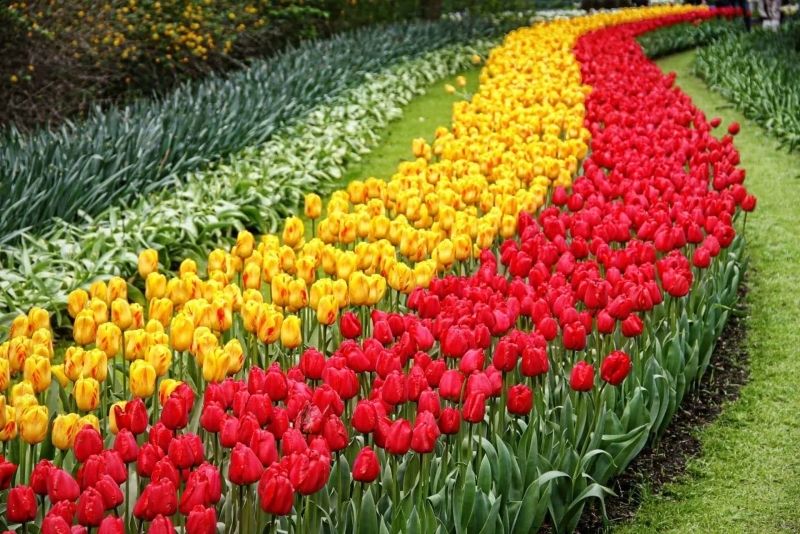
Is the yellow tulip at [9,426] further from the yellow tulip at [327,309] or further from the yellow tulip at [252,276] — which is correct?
the yellow tulip at [252,276]

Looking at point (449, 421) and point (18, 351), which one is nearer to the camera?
point (449, 421)

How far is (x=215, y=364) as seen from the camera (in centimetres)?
327

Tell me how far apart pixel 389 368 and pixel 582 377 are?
2.12 ft

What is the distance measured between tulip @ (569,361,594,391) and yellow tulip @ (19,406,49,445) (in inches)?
62.4

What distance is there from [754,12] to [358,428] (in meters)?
21.8

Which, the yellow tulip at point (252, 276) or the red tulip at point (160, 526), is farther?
the yellow tulip at point (252, 276)

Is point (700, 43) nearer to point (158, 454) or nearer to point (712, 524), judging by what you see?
point (712, 524)

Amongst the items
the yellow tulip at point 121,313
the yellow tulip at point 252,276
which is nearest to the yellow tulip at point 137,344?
the yellow tulip at point 121,313

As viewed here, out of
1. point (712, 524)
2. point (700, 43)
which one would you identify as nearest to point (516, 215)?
point (712, 524)

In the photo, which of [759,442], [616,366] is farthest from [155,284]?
[759,442]

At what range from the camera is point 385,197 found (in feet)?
19.0

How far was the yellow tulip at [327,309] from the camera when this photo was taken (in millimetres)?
3766

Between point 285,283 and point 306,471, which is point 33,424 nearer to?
point 306,471

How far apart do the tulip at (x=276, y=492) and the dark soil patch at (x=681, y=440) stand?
1.44 m
